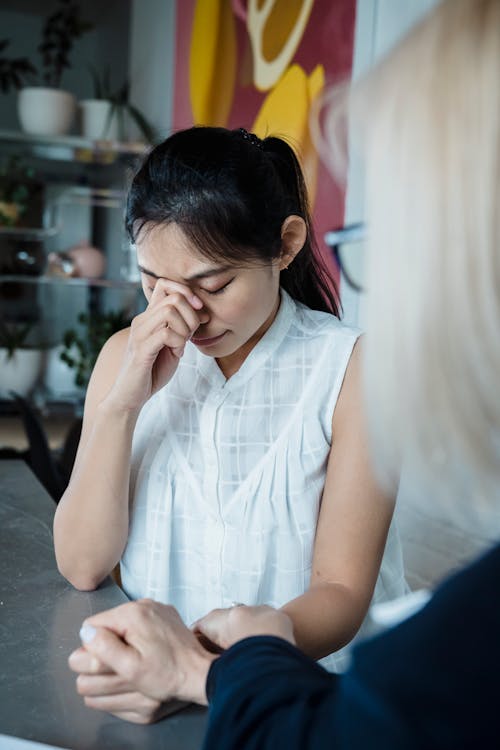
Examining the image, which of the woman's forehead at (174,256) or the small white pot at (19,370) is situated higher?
the woman's forehead at (174,256)

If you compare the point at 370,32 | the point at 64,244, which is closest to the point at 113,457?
the point at 370,32

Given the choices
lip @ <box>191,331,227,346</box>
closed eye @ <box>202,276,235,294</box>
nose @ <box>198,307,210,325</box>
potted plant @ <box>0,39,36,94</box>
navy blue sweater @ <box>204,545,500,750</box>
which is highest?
potted plant @ <box>0,39,36,94</box>

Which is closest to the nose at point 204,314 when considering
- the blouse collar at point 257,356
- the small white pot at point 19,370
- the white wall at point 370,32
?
the blouse collar at point 257,356

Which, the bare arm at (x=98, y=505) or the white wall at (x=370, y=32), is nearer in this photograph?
the bare arm at (x=98, y=505)

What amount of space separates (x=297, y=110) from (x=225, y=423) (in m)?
1.54

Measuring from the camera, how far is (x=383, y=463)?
533 millimetres

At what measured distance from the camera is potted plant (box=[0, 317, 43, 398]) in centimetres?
415

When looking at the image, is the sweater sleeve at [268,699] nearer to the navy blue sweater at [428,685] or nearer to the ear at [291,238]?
the navy blue sweater at [428,685]

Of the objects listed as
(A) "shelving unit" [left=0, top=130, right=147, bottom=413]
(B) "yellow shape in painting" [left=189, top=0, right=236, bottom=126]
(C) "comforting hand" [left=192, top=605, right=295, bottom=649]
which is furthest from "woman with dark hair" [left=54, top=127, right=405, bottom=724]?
(A) "shelving unit" [left=0, top=130, right=147, bottom=413]

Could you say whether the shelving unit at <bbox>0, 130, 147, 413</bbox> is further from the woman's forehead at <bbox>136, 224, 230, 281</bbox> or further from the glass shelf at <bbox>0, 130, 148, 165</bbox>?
the woman's forehead at <bbox>136, 224, 230, 281</bbox>

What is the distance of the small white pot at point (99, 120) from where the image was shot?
4117 mm

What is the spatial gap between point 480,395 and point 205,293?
0.66 metres

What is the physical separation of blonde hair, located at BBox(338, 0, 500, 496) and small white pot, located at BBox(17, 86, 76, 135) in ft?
12.9

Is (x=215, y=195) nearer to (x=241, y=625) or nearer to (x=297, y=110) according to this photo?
(x=241, y=625)
